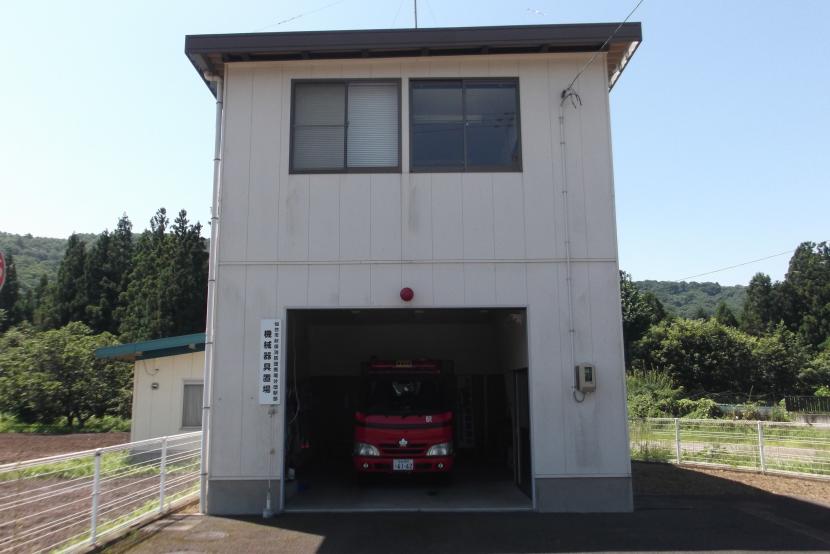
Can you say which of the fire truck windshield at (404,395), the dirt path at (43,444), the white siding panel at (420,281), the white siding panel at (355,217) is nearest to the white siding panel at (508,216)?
the white siding panel at (420,281)

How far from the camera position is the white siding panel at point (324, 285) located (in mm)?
9078

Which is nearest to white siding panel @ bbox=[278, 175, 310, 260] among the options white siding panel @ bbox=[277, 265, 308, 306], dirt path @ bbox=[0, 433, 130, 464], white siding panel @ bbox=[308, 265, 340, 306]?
white siding panel @ bbox=[277, 265, 308, 306]

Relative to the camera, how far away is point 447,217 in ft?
30.3

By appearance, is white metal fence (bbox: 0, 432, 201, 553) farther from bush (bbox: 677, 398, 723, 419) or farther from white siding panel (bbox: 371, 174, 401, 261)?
bush (bbox: 677, 398, 723, 419)

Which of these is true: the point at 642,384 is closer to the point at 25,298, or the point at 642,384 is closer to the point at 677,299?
the point at 25,298

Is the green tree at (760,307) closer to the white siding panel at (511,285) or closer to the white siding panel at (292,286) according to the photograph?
the white siding panel at (511,285)

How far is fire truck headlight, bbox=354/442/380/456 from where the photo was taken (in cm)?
1013

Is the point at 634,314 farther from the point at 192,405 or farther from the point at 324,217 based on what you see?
the point at 324,217

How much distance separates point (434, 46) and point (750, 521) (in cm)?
789

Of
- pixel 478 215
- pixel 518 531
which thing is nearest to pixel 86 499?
pixel 518 531

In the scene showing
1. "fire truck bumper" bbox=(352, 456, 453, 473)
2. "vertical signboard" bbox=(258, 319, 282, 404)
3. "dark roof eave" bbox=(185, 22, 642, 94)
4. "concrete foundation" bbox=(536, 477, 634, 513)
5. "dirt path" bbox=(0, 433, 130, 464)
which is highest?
"dark roof eave" bbox=(185, 22, 642, 94)

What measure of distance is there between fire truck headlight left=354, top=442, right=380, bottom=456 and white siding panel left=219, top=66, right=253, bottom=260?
12.1ft

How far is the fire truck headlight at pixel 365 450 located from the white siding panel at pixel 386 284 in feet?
8.68

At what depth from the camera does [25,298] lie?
56.9 metres
